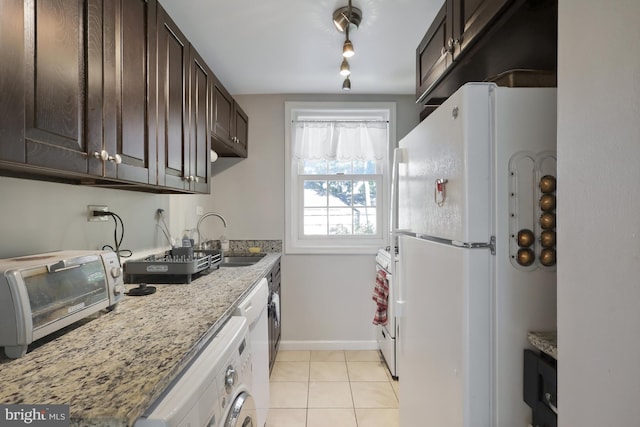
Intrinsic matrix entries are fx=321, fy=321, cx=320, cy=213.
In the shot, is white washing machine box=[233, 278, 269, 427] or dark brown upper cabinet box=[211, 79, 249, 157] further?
dark brown upper cabinet box=[211, 79, 249, 157]

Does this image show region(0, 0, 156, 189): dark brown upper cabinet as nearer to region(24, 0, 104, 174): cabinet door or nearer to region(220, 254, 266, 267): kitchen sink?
region(24, 0, 104, 174): cabinet door

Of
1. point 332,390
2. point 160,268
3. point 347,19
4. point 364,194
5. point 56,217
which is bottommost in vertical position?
point 332,390

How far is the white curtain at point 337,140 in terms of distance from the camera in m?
3.05

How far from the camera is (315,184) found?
315cm

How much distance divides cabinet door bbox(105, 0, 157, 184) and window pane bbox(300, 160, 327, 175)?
1.84 metres

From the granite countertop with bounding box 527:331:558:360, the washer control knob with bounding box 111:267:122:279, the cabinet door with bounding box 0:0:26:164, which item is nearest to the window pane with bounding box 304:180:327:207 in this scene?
the washer control knob with bounding box 111:267:122:279

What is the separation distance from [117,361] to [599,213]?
1063 millimetres

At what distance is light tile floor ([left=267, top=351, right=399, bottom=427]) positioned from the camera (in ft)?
6.61

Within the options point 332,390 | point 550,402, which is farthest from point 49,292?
point 332,390

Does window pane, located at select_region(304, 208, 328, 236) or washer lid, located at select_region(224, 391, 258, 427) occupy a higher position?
window pane, located at select_region(304, 208, 328, 236)

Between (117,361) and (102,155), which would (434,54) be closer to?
(102,155)

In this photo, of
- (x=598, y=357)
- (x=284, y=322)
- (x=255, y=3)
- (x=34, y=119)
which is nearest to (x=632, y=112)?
(x=598, y=357)

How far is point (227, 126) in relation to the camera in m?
2.44

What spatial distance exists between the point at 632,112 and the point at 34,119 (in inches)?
49.1
